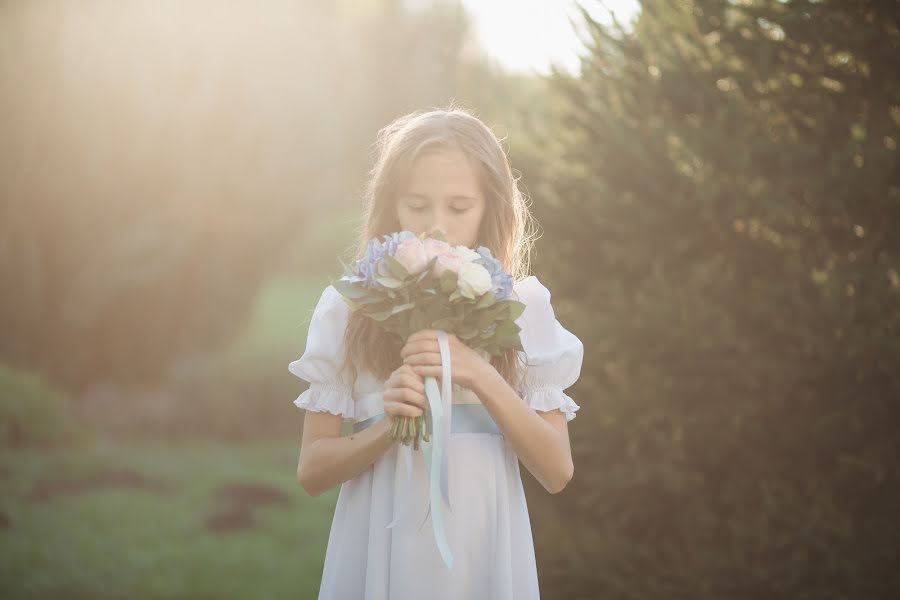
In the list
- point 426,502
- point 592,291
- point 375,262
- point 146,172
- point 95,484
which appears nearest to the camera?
point 375,262

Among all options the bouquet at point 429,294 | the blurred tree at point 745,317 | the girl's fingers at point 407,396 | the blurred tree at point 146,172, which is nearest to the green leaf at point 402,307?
the bouquet at point 429,294

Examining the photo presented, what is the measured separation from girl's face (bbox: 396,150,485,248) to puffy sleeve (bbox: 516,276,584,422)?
0.89ft

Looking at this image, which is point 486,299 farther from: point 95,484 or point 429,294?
point 95,484

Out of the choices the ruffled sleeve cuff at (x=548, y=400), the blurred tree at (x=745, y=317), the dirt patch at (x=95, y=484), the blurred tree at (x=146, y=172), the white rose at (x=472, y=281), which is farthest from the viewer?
the blurred tree at (x=146, y=172)

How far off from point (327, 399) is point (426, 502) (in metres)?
0.41

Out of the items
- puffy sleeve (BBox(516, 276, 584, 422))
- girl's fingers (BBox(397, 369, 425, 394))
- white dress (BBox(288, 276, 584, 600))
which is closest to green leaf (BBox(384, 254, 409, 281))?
girl's fingers (BBox(397, 369, 425, 394))

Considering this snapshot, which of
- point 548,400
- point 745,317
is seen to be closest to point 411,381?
point 548,400

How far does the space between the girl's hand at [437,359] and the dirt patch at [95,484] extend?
27.0ft

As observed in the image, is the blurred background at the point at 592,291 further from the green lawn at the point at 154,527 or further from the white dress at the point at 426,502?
the white dress at the point at 426,502

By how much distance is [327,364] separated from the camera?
8.89 ft

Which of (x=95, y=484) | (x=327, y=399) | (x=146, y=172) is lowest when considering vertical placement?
(x=327, y=399)

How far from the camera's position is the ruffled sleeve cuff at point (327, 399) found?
8.71 feet

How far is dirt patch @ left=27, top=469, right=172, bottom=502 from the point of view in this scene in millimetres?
9430

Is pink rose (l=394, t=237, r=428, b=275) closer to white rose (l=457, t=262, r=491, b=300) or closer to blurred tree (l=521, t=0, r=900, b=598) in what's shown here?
white rose (l=457, t=262, r=491, b=300)
